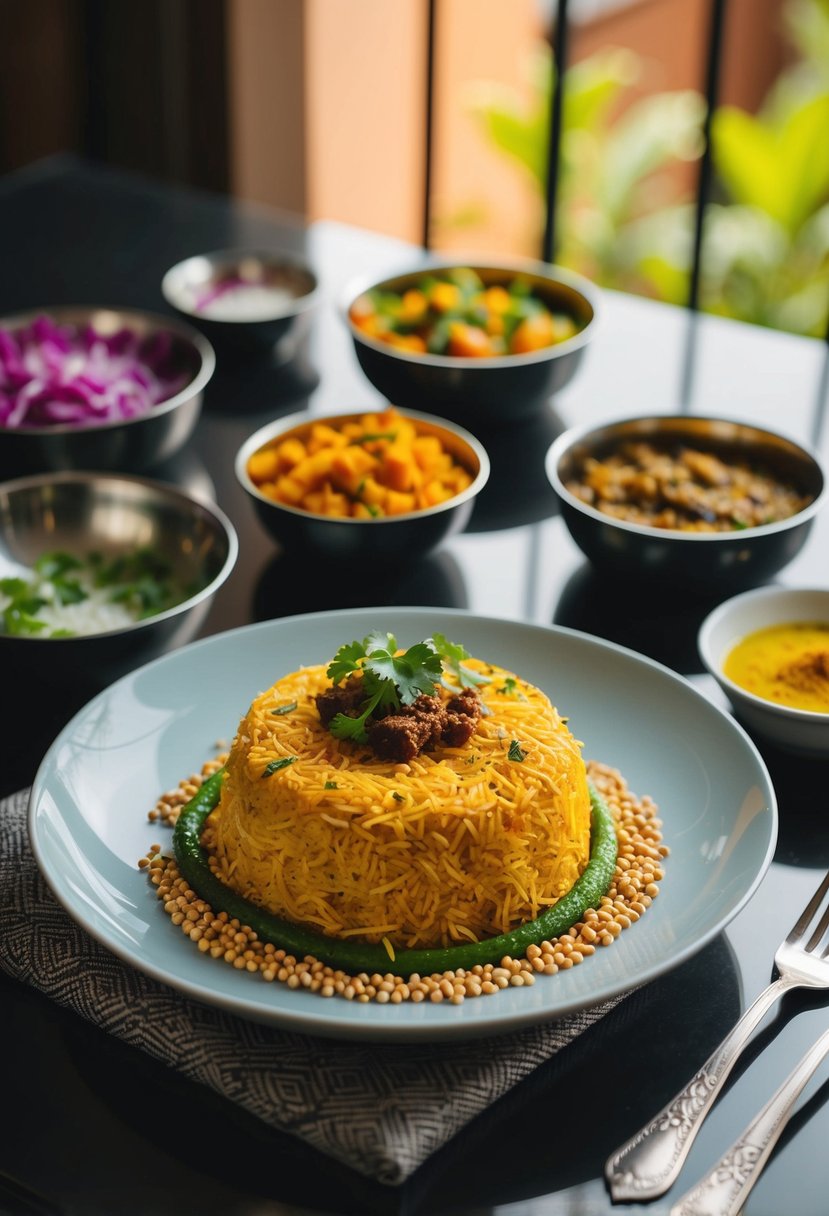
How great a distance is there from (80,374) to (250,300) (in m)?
0.52

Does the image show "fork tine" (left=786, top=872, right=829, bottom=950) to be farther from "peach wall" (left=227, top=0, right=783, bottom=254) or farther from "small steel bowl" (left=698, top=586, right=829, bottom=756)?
"peach wall" (left=227, top=0, right=783, bottom=254)

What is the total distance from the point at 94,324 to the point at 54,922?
1.37 m

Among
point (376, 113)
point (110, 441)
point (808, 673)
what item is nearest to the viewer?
point (808, 673)

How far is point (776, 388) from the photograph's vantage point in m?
2.38

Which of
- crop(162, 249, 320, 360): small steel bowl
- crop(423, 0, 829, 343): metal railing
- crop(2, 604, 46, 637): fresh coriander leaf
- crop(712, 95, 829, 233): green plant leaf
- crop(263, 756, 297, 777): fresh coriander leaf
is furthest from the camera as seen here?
crop(712, 95, 829, 233): green plant leaf

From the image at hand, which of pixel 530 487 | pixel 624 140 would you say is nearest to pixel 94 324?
pixel 530 487

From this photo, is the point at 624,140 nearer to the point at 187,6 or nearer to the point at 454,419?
the point at 187,6

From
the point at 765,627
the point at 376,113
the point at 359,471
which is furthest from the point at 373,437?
the point at 376,113

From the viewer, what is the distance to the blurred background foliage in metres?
5.86

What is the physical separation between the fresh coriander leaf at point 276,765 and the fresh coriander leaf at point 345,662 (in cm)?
11

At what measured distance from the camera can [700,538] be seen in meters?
1.71

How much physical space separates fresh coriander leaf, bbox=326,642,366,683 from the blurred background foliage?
14.9 feet

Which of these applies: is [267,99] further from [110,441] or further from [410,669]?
[410,669]

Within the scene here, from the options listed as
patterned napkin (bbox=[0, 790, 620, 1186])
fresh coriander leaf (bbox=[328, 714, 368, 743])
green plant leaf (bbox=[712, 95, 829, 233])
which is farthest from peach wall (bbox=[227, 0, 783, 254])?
patterned napkin (bbox=[0, 790, 620, 1186])
